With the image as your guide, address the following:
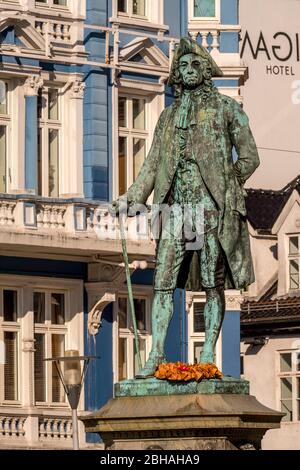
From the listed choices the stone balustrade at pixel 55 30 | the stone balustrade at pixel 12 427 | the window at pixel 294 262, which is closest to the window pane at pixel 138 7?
the stone balustrade at pixel 55 30

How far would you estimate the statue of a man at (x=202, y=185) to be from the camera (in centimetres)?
2542

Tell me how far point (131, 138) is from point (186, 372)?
27.7 metres

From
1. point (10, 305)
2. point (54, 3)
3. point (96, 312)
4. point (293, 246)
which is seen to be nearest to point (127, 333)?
point (96, 312)

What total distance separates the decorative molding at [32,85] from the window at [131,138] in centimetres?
249

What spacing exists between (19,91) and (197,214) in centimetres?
2472

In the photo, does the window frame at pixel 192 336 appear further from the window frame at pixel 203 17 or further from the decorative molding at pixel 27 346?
the window frame at pixel 203 17

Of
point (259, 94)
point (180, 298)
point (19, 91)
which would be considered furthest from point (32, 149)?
point (259, 94)

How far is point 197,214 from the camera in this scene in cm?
2552

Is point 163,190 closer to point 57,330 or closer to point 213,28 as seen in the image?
point 57,330

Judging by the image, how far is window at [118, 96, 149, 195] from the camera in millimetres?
52156

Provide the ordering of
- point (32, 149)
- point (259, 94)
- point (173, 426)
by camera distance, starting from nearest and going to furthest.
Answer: point (173, 426) → point (32, 149) → point (259, 94)

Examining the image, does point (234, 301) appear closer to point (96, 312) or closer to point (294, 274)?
point (96, 312)

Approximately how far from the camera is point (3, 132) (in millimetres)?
49781

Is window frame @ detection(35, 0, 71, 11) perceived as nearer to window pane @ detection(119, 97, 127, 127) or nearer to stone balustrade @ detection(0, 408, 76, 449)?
window pane @ detection(119, 97, 127, 127)
